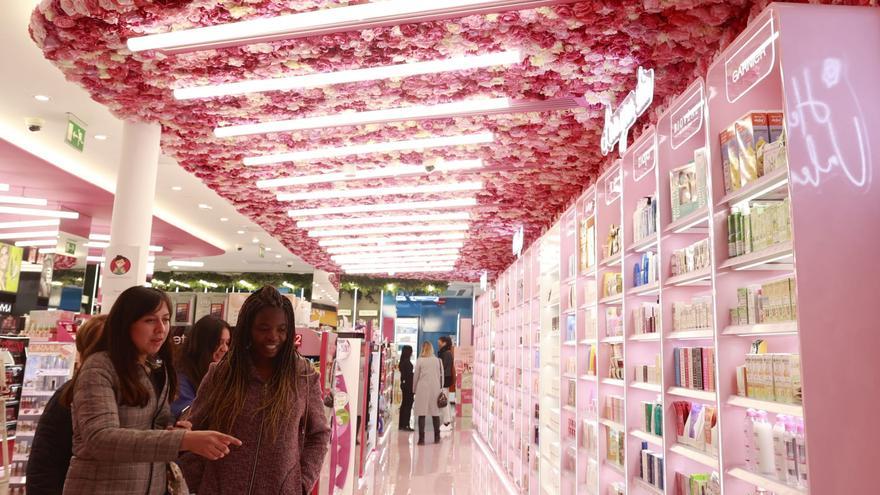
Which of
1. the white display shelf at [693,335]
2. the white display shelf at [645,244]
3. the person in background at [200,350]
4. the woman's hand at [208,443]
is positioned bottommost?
the woman's hand at [208,443]

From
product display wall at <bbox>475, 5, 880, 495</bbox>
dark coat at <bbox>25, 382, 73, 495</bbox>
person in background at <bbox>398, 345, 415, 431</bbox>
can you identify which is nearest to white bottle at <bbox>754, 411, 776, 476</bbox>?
product display wall at <bbox>475, 5, 880, 495</bbox>

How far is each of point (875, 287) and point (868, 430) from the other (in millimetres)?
510

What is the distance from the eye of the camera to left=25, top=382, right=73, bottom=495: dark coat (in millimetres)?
2346

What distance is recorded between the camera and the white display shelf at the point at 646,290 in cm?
394

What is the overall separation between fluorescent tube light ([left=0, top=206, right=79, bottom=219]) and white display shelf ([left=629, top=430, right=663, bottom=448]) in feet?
26.1

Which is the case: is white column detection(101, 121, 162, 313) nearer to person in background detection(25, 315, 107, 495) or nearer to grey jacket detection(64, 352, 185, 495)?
person in background detection(25, 315, 107, 495)

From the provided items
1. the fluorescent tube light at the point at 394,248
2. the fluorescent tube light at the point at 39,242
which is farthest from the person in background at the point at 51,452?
the fluorescent tube light at the point at 39,242

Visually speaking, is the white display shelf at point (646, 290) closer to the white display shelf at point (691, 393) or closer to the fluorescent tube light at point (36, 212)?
the white display shelf at point (691, 393)

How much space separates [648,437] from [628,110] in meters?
2.08

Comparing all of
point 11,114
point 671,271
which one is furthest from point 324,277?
point 671,271

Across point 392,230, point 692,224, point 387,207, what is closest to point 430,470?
point 392,230

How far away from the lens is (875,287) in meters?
2.34

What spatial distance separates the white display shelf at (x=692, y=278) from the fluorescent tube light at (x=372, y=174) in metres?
2.84

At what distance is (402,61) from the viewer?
13.9 ft
